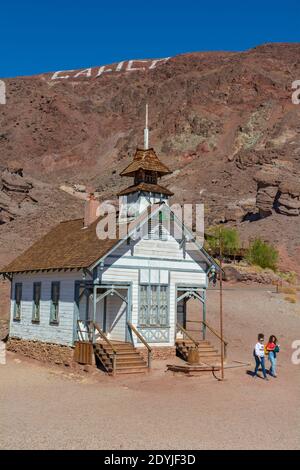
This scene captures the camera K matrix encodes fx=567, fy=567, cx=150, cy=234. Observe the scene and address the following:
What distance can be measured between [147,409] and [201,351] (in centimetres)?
815

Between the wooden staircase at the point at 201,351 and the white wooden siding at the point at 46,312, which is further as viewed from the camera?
the wooden staircase at the point at 201,351

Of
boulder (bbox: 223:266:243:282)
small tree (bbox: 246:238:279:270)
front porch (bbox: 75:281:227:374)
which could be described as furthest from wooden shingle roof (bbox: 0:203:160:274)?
small tree (bbox: 246:238:279:270)

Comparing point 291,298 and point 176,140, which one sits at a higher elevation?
point 176,140

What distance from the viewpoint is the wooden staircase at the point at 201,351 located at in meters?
21.4

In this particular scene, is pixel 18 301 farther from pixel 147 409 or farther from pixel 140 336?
pixel 147 409

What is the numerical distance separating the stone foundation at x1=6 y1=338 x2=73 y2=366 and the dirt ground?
0.47 meters

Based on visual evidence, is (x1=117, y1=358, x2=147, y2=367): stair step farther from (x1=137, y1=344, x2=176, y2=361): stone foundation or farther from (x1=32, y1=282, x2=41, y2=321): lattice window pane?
(x1=32, y1=282, x2=41, y2=321): lattice window pane

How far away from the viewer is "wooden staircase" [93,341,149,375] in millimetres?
18688

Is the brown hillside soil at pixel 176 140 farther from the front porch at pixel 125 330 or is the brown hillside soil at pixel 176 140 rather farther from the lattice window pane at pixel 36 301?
the front porch at pixel 125 330

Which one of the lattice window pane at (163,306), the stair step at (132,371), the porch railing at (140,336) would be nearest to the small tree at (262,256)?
the lattice window pane at (163,306)

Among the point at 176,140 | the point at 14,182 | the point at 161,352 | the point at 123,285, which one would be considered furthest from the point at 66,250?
the point at 176,140

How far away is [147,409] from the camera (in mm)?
13766

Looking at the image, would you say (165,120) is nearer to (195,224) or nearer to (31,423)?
(195,224)

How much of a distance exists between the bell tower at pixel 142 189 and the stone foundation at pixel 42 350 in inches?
237
